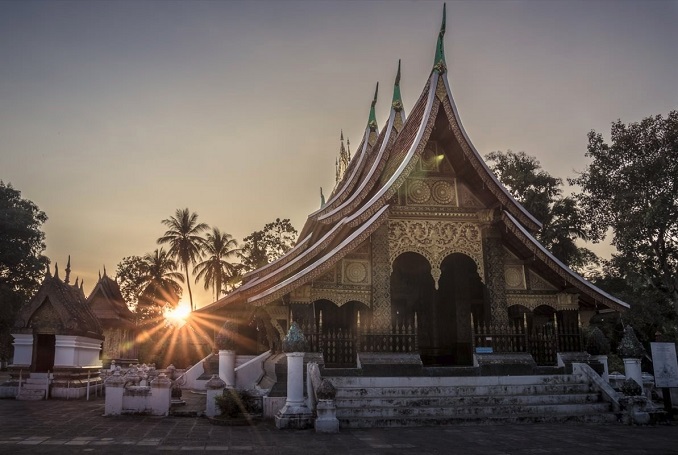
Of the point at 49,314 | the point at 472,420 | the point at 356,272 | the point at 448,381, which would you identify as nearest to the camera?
the point at 472,420

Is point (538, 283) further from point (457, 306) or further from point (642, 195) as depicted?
point (642, 195)

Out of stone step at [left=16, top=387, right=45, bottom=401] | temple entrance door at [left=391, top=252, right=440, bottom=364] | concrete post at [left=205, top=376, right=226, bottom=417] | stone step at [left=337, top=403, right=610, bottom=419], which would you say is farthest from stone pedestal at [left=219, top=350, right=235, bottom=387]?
stone step at [left=16, top=387, right=45, bottom=401]

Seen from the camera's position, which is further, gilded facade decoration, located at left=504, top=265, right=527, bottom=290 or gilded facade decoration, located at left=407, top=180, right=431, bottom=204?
gilded facade decoration, located at left=407, top=180, right=431, bottom=204

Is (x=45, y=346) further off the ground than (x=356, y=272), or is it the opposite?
(x=356, y=272)

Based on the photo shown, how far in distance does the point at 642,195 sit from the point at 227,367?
2048 cm

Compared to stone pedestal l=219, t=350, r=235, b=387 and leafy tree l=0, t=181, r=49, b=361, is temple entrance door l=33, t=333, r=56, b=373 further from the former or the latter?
leafy tree l=0, t=181, r=49, b=361

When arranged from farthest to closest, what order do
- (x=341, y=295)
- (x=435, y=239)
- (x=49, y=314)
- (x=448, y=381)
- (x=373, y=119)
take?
(x=373, y=119)
(x=49, y=314)
(x=435, y=239)
(x=341, y=295)
(x=448, y=381)

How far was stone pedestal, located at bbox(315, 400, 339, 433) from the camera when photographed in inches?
344

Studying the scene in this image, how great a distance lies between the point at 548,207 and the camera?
101 feet

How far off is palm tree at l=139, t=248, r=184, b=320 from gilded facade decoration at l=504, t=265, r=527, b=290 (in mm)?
37429

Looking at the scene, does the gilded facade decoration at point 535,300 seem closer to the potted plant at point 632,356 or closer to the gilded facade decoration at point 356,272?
the potted plant at point 632,356

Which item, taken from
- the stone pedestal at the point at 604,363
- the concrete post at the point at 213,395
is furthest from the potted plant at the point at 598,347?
the concrete post at the point at 213,395

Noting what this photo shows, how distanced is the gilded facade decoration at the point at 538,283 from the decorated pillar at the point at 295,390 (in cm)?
607

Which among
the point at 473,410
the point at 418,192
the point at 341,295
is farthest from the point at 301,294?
the point at 473,410
